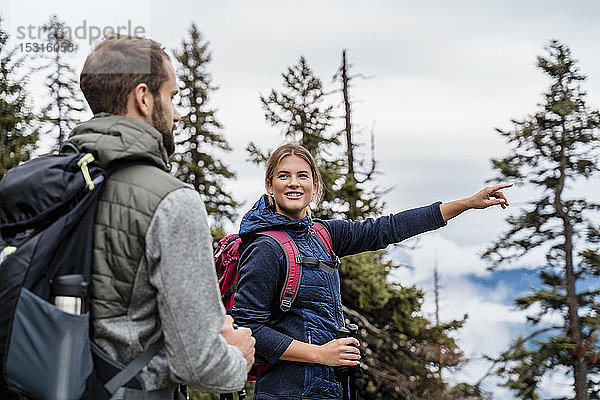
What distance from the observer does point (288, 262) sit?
320 cm

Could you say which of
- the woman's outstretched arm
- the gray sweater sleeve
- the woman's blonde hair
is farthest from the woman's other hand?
the gray sweater sleeve

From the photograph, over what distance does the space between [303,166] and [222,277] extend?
0.77m

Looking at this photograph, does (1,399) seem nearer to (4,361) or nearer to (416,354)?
(4,361)

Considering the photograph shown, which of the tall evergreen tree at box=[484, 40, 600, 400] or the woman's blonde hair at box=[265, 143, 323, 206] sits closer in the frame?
the woman's blonde hair at box=[265, 143, 323, 206]

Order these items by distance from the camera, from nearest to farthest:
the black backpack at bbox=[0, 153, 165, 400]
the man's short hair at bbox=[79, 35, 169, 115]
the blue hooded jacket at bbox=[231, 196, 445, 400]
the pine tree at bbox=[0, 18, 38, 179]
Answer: the black backpack at bbox=[0, 153, 165, 400]
the man's short hair at bbox=[79, 35, 169, 115]
the blue hooded jacket at bbox=[231, 196, 445, 400]
the pine tree at bbox=[0, 18, 38, 179]

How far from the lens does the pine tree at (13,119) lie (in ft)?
25.1

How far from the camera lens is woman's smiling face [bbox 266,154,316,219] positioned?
3506 mm

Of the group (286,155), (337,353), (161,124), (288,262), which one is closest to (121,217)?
(161,124)

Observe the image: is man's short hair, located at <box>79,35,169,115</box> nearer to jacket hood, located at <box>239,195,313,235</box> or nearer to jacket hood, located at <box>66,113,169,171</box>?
jacket hood, located at <box>66,113,169,171</box>

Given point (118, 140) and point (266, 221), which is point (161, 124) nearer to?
point (118, 140)

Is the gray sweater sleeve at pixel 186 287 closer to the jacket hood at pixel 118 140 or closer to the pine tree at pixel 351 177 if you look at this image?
the jacket hood at pixel 118 140

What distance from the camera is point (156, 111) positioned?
213 cm

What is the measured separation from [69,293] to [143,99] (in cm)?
67

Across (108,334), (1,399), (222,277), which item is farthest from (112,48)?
(222,277)
